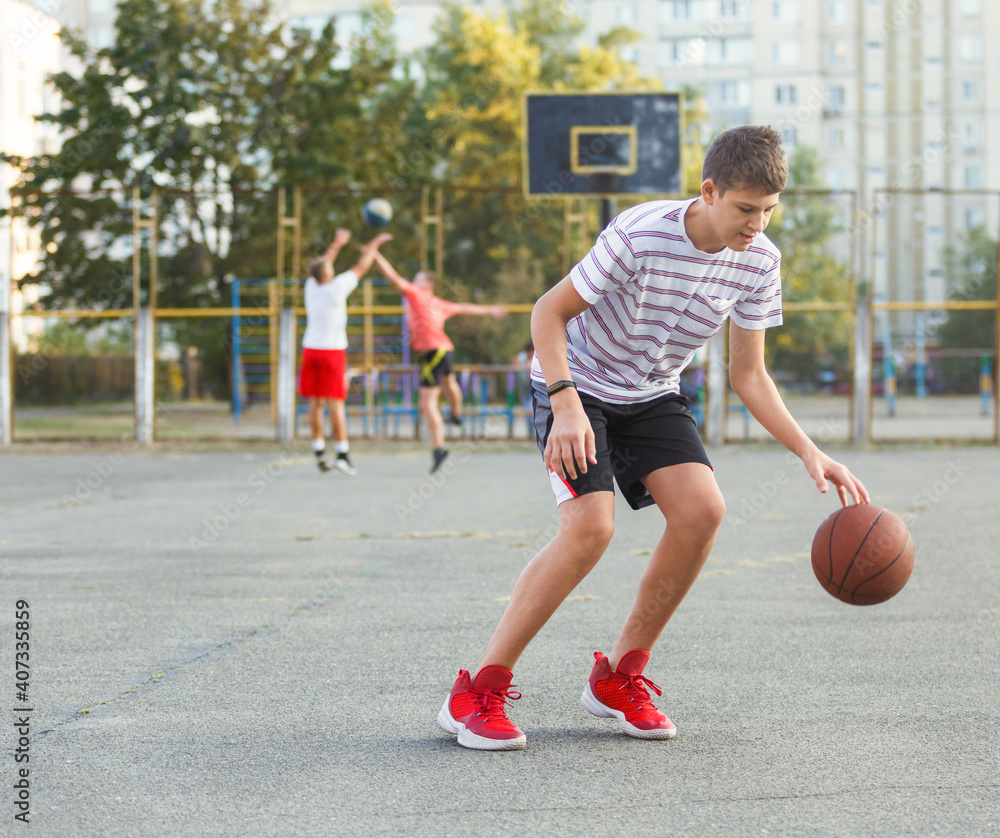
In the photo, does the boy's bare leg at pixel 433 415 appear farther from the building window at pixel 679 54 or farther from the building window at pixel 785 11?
the building window at pixel 785 11

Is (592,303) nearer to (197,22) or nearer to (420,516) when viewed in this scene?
(420,516)

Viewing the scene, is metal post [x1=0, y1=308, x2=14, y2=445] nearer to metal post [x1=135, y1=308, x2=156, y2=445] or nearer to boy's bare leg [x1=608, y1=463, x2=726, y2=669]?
metal post [x1=135, y1=308, x2=156, y2=445]

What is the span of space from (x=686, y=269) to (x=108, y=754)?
198cm

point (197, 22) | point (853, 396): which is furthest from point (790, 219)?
point (853, 396)

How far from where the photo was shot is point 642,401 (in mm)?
3355

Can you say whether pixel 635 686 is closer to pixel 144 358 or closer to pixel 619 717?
pixel 619 717

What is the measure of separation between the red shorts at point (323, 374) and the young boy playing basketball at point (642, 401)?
778 centimetres

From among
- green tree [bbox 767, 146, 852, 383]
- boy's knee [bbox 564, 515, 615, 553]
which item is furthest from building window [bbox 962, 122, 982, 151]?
boy's knee [bbox 564, 515, 615, 553]

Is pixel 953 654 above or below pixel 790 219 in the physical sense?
below

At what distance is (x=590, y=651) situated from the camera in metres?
4.30

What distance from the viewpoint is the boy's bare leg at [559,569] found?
123 inches

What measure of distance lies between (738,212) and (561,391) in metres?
0.63

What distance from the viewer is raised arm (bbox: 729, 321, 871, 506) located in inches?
127

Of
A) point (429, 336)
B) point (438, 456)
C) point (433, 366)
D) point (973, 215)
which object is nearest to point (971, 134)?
point (973, 215)
